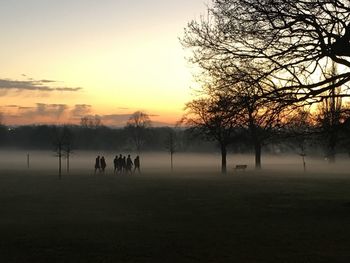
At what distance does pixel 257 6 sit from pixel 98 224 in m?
9.40

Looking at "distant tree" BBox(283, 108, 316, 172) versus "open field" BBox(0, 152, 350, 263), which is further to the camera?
"distant tree" BBox(283, 108, 316, 172)

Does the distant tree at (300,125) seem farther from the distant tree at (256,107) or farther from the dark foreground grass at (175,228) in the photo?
the dark foreground grass at (175,228)

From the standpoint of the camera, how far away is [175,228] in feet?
51.0

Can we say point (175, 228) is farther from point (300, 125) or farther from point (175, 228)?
point (300, 125)

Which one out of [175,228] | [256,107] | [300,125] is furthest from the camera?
[300,125]

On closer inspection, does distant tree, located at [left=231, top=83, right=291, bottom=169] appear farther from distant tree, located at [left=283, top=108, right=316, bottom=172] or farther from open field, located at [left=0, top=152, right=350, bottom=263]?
open field, located at [left=0, top=152, right=350, bottom=263]

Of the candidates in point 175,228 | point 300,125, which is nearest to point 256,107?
point 300,125

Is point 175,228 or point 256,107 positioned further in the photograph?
point 256,107

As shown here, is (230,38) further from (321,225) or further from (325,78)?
(321,225)

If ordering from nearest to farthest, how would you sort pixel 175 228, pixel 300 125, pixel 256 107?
pixel 175 228 → pixel 256 107 → pixel 300 125

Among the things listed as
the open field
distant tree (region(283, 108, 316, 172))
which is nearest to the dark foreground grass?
the open field

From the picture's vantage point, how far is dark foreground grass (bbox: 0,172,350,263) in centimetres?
1141

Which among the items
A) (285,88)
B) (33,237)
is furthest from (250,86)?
(33,237)

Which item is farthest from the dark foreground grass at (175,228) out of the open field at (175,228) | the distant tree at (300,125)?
the distant tree at (300,125)
